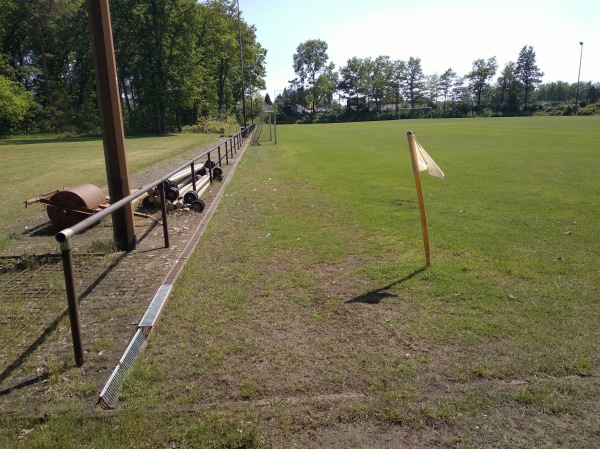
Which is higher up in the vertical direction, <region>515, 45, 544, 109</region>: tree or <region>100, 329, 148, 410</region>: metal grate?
<region>515, 45, 544, 109</region>: tree

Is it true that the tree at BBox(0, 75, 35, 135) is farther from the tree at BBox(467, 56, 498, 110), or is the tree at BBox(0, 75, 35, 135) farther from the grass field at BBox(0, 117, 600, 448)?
the tree at BBox(467, 56, 498, 110)

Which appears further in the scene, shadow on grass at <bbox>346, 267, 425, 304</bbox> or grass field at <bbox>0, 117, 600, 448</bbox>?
shadow on grass at <bbox>346, 267, 425, 304</bbox>

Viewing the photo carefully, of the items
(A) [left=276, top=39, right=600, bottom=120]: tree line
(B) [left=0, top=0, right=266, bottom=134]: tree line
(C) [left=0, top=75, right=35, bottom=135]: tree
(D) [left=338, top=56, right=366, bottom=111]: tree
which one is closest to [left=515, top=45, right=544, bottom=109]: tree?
(A) [left=276, top=39, right=600, bottom=120]: tree line

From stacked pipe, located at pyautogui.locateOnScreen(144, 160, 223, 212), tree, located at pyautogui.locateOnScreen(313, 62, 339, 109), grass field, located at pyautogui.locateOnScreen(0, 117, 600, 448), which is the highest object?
tree, located at pyautogui.locateOnScreen(313, 62, 339, 109)

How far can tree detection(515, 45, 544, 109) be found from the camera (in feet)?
336

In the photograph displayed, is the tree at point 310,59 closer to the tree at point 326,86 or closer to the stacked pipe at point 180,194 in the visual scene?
the tree at point 326,86

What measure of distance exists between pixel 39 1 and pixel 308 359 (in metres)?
55.2

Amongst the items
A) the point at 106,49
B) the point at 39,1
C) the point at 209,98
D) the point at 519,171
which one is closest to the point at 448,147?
the point at 519,171

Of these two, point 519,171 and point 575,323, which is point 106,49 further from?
point 519,171

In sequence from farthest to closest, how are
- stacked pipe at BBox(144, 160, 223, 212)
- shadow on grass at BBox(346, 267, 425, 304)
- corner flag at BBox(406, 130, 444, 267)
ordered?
stacked pipe at BBox(144, 160, 223, 212), corner flag at BBox(406, 130, 444, 267), shadow on grass at BBox(346, 267, 425, 304)

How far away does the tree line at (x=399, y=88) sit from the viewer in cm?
10044

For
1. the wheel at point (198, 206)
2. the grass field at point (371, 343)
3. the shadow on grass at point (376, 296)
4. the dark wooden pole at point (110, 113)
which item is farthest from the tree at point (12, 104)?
the shadow on grass at point (376, 296)

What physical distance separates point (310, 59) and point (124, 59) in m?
73.7

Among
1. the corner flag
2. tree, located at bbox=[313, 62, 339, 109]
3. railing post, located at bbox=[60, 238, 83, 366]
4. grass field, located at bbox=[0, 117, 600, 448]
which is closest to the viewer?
grass field, located at bbox=[0, 117, 600, 448]
